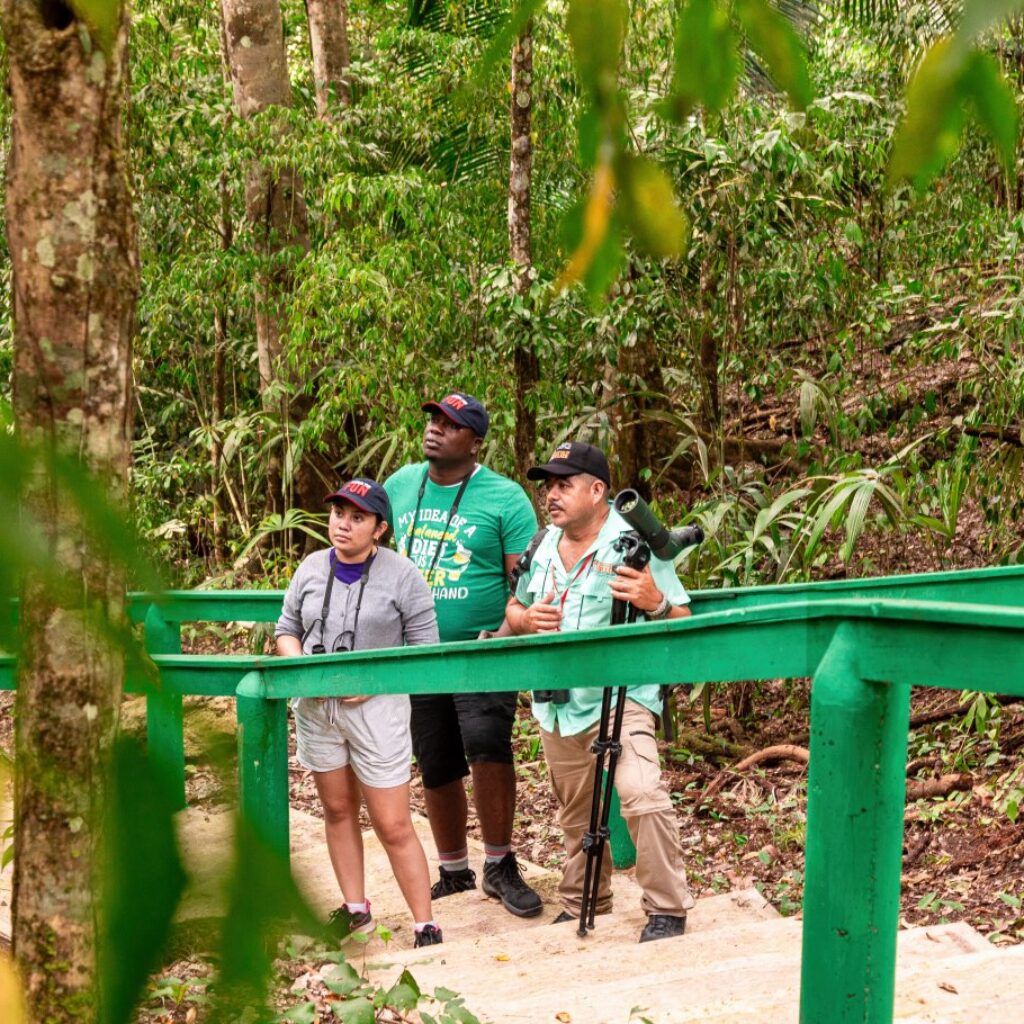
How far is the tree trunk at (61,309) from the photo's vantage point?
2.79 feet

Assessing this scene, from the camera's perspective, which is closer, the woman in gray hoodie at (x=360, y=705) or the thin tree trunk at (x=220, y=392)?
the woman in gray hoodie at (x=360, y=705)

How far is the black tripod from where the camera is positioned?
3768mm

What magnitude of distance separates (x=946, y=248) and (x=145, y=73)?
5.46 meters

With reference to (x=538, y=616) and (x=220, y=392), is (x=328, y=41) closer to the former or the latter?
(x=220, y=392)

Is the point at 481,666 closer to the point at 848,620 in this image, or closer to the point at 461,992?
the point at 461,992

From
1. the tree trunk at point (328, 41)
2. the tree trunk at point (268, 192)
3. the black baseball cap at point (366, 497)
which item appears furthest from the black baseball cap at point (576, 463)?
the tree trunk at point (328, 41)

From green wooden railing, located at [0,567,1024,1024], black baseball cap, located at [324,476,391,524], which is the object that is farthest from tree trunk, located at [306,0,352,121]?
green wooden railing, located at [0,567,1024,1024]

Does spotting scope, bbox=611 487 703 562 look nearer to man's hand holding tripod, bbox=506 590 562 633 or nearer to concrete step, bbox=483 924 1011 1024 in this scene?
man's hand holding tripod, bbox=506 590 562 633

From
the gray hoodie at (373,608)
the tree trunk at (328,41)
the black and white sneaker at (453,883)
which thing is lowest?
the black and white sneaker at (453,883)

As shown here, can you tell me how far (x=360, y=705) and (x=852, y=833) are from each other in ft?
7.08

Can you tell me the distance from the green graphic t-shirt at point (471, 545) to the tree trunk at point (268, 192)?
4.43 meters

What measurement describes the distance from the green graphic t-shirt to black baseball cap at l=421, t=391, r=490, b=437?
16cm

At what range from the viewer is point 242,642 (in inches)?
342

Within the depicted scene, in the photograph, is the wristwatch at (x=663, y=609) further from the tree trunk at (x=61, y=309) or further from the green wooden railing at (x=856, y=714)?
the tree trunk at (x=61, y=309)
